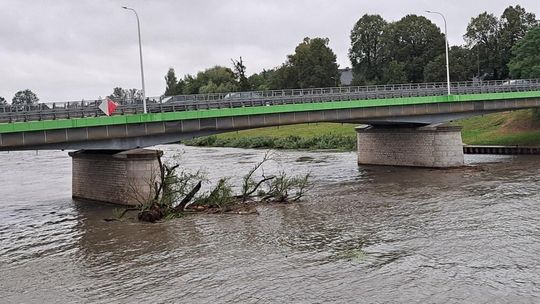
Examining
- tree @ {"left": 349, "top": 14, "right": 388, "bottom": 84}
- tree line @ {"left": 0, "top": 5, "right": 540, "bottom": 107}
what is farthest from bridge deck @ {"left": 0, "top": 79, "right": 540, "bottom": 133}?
tree @ {"left": 349, "top": 14, "right": 388, "bottom": 84}

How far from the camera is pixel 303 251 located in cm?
2169

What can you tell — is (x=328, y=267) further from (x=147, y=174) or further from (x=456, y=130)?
(x=456, y=130)

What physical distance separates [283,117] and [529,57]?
135 ft

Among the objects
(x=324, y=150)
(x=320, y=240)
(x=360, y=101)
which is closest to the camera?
(x=320, y=240)

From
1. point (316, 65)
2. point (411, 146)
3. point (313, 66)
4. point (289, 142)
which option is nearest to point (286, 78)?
point (313, 66)

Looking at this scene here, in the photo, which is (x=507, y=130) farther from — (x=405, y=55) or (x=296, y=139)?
(x=405, y=55)

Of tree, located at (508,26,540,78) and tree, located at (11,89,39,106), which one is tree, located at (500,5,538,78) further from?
tree, located at (11,89,39,106)

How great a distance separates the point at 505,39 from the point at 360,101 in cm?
6035

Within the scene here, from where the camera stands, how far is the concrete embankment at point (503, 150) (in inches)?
2205

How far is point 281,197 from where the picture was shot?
33.2 metres

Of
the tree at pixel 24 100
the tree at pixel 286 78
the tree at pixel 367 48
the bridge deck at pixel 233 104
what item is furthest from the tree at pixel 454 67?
the tree at pixel 24 100

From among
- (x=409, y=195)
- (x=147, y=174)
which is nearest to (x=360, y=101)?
(x=409, y=195)

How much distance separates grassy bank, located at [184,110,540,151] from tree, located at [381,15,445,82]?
23.7 m

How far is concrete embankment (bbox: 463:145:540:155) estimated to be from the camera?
56.0 metres
